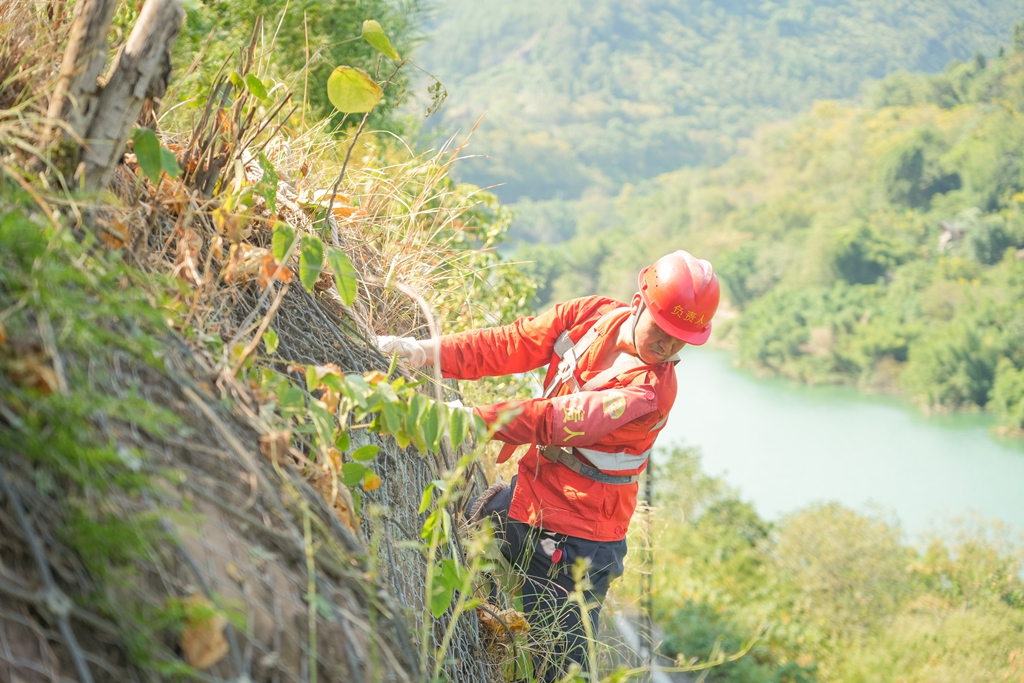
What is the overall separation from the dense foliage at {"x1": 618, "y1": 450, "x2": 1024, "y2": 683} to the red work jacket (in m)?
6.28

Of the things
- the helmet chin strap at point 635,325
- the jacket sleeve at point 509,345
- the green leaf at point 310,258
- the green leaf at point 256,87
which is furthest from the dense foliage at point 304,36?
the green leaf at point 310,258

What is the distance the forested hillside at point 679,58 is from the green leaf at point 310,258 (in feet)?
302

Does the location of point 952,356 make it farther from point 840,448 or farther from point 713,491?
point 713,491

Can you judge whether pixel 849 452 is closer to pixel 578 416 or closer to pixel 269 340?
pixel 578 416

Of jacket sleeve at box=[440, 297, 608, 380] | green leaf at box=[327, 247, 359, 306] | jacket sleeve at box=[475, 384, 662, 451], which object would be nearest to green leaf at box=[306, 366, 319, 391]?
green leaf at box=[327, 247, 359, 306]

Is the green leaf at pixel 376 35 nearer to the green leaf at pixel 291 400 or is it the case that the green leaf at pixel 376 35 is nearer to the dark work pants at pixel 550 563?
the green leaf at pixel 291 400

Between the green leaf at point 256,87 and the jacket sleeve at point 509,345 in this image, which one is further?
the jacket sleeve at point 509,345

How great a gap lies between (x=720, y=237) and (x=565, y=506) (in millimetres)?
69221

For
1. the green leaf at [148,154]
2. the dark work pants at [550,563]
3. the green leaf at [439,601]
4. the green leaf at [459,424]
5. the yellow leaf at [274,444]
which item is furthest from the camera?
the dark work pants at [550,563]

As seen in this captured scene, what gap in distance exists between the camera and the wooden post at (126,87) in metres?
1.65

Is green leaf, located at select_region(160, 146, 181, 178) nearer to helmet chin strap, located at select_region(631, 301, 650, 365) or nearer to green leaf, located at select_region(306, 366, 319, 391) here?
green leaf, located at select_region(306, 366, 319, 391)

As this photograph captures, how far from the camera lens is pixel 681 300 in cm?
279

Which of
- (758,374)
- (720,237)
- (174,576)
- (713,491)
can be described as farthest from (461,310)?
(720,237)

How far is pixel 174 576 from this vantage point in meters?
1.27
